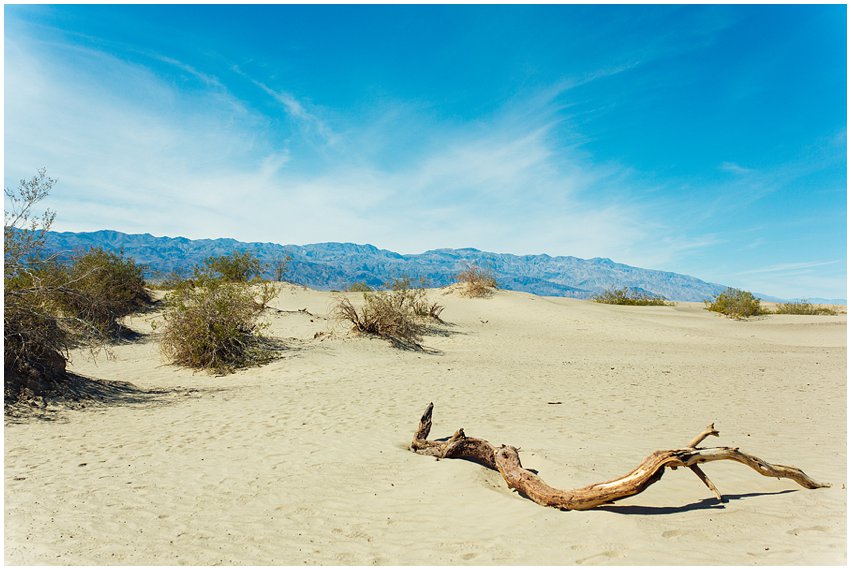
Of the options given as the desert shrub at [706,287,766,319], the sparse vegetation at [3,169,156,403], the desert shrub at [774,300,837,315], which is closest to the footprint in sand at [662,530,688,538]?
the sparse vegetation at [3,169,156,403]

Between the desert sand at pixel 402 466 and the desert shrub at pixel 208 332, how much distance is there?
0.65 meters

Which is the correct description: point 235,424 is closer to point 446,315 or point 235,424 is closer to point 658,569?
point 658,569

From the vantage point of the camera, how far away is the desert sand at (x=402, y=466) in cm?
405

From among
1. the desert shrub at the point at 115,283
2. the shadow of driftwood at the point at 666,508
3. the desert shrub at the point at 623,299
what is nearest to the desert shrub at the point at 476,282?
the desert shrub at the point at 623,299

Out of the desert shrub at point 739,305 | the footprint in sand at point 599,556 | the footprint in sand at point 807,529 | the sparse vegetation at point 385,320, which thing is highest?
the desert shrub at point 739,305

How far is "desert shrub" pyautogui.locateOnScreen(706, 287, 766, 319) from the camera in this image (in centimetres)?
3588

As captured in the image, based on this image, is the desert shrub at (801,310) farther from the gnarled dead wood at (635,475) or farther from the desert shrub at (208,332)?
the gnarled dead wood at (635,475)

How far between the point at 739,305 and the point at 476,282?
1992 cm

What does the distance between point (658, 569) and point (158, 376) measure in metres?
13.1

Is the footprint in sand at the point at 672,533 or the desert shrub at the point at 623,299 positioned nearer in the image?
the footprint in sand at the point at 672,533

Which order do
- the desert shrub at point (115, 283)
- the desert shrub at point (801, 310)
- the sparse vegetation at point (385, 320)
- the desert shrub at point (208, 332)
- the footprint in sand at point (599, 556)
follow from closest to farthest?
the footprint in sand at point (599, 556)
the desert shrub at point (208, 332)
the sparse vegetation at point (385, 320)
the desert shrub at point (115, 283)
the desert shrub at point (801, 310)

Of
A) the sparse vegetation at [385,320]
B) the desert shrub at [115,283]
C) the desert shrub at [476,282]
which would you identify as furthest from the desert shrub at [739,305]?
the desert shrub at [115,283]

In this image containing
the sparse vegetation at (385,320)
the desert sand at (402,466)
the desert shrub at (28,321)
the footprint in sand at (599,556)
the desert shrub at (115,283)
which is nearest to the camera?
the footprint in sand at (599,556)

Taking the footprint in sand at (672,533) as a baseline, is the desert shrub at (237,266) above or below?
above
